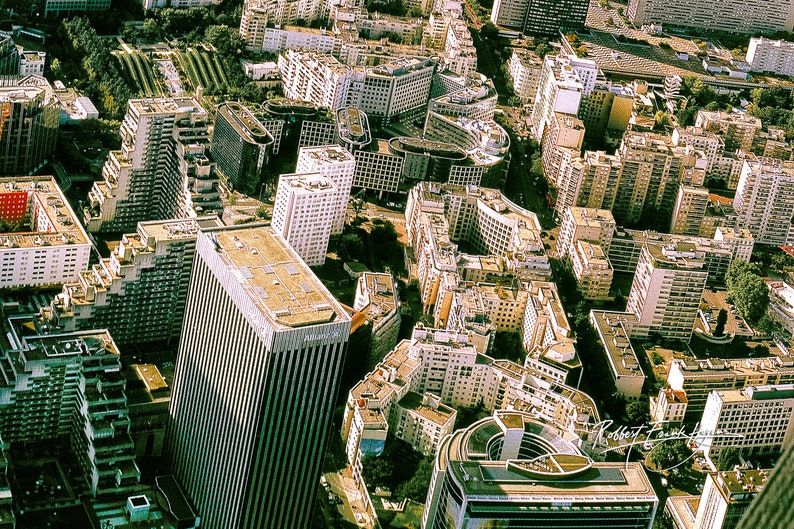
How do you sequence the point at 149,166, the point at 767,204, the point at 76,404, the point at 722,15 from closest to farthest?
1. the point at 76,404
2. the point at 149,166
3. the point at 767,204
4. the point at 722,15

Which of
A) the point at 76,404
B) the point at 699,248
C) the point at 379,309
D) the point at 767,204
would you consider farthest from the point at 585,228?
the point at 76,404

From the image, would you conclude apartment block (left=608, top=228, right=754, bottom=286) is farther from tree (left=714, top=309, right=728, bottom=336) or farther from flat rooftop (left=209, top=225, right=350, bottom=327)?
flat rooftop (left=209, top=225, right=350, bottom=327)

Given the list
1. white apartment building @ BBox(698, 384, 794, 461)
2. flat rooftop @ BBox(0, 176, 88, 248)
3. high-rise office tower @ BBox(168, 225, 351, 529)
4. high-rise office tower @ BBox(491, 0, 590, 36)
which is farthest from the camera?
high-rise office tower @ BBox(491, 0, 590, 36)

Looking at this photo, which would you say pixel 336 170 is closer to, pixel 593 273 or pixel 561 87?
pixel 593 273

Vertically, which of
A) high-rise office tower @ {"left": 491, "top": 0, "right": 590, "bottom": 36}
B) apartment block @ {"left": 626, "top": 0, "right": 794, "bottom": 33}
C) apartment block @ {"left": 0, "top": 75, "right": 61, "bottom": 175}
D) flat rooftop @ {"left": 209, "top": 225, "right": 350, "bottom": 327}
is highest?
apartment block @ {"left": 626, "top": 0, "right": 794, "bottom": 33}

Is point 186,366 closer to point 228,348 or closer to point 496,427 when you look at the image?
point 228,348

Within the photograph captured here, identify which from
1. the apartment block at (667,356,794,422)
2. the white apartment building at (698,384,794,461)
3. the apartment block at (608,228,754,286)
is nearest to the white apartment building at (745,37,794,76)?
the apartment block at (608,228,754,286)
